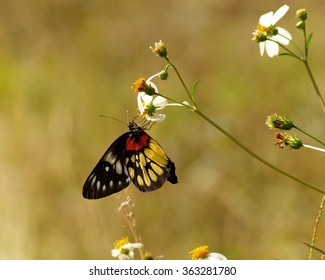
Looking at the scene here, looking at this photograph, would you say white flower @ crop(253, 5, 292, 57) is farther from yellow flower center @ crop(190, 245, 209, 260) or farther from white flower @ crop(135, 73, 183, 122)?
yellow flower center @ crop(190, 245, 209, 260)

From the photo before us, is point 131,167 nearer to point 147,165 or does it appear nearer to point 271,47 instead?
point 147,165

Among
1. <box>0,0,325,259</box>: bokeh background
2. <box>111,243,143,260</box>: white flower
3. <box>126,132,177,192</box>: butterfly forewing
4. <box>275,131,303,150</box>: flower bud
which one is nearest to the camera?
<box>275,131,303,150</box>: flower bud

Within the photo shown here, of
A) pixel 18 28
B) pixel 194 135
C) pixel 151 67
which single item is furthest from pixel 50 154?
pixel 18 28

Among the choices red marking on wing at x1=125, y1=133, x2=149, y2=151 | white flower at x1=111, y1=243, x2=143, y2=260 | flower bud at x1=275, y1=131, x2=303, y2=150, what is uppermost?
red marking on wing at x1=125, y1=133, x2=149, y2=151

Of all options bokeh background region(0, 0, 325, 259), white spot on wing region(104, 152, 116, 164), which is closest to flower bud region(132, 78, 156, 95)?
white spot on wing region(104, 152, 116, 164)

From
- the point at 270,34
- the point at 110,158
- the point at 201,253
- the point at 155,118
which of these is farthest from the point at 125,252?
the point at 270,34

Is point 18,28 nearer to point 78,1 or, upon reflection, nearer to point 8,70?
point 78,1
